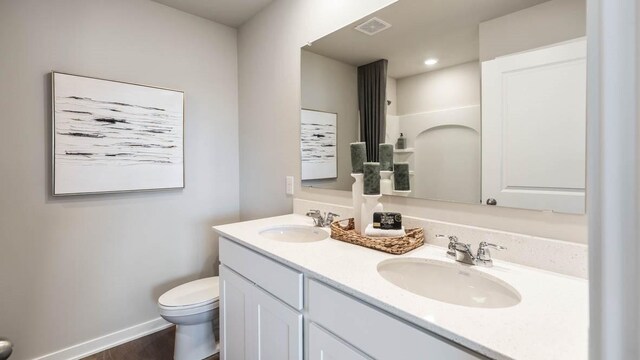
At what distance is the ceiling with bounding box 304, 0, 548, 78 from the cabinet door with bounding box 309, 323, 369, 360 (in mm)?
1122

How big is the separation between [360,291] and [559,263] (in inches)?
26.5

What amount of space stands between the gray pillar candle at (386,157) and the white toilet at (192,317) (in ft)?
4.09

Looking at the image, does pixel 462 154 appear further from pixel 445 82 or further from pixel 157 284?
pixel 157 284

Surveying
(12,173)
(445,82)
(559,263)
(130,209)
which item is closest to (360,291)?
(559,263)

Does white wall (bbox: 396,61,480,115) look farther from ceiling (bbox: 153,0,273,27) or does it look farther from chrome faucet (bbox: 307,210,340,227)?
ceiling (bbox: 153,0,273,27)

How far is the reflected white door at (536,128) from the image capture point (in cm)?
93

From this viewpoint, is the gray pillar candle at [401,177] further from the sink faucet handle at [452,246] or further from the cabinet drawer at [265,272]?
the cabinet drawer at [265,272]

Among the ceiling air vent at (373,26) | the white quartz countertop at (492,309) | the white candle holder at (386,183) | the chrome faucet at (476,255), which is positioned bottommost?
the white quartz countertop at (492,309)

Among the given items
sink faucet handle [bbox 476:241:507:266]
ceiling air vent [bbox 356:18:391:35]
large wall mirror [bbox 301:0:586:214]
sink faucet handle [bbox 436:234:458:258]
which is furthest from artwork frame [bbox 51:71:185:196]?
sink faucet handle [bbox 476:241:507:266]

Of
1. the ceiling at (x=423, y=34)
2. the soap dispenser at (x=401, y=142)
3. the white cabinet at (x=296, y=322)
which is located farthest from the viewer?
the soap dispenser at (x=401, y=142)

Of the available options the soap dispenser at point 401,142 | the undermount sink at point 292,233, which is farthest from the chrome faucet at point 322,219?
the soap dispenser at point 401,142

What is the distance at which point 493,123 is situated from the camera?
43.4 inches

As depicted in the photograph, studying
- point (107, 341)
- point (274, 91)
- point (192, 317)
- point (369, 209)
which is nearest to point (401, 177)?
point (369, 209)

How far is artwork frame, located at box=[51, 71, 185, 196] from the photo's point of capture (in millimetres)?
1711
